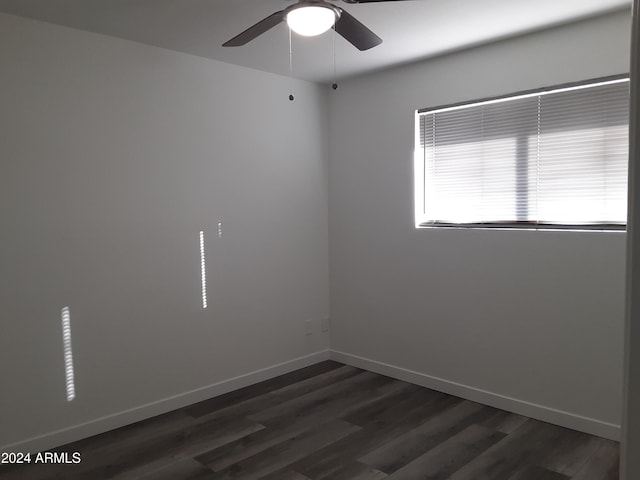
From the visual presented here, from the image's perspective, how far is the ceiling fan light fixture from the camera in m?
2.08

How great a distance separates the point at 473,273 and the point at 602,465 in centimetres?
139

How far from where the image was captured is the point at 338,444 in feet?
9.75

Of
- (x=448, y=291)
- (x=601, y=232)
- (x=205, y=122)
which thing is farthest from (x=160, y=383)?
(x=601, y=232)

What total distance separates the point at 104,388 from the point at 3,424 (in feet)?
1.85

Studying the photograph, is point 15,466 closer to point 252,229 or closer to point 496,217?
point 252,229

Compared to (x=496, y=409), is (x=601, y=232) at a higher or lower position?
higher

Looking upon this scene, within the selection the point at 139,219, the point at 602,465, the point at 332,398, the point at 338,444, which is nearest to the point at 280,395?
the point at 332,398

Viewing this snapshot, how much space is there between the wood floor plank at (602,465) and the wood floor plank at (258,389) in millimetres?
2125

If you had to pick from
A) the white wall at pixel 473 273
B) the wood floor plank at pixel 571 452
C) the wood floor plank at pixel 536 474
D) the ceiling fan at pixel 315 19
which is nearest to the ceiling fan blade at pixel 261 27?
the ceiling fan at pixel 315 19

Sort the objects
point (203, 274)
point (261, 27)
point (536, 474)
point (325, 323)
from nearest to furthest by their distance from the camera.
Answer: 1. point (261, 27)
2. point (536, 474)
3. point (203, 274)
4. point (325, 323)

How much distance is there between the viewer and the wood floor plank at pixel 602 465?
102 inches

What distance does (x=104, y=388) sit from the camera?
10.4 ft

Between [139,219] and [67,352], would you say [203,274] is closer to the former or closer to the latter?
[139,219]

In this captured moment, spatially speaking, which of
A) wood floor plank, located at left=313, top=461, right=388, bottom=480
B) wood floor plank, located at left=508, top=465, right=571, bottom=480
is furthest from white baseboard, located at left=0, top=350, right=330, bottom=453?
wood floor plank, located at left=508, top=465, right=571, bottom=480
